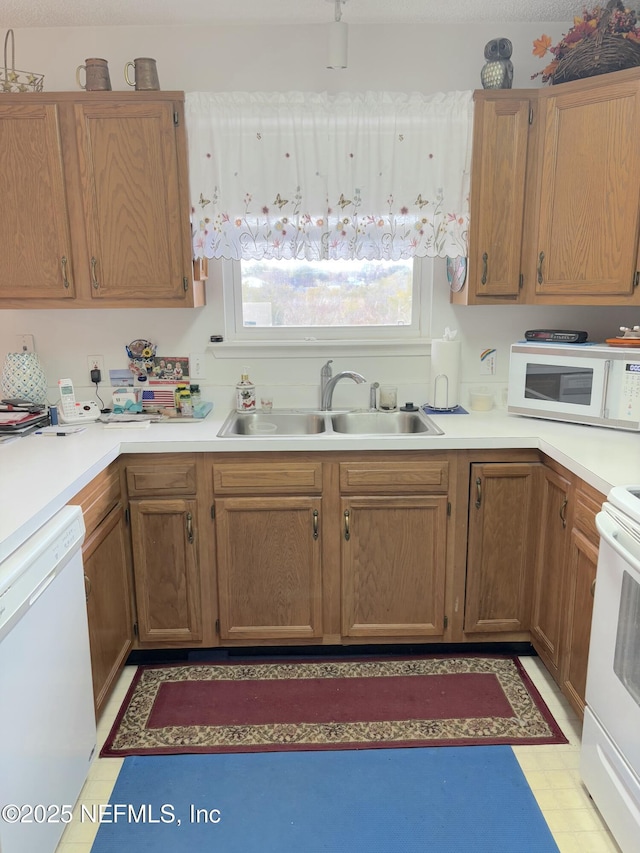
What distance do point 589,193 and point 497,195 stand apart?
1.13 ft

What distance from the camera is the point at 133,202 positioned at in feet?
8.23

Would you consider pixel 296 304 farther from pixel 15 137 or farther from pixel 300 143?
pixel 15 137

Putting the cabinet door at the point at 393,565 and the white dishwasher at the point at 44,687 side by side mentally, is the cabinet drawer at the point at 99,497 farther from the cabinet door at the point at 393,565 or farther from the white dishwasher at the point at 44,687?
the cabinet door at the point at 393,565

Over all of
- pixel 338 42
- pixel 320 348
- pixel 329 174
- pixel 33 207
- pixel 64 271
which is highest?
pixel 338 42

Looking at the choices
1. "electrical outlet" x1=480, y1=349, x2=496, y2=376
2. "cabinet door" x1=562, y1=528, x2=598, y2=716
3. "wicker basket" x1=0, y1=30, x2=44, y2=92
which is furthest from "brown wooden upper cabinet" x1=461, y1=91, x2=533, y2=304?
"wicker basket" x1=0, y1=30, x2=44, y2=92

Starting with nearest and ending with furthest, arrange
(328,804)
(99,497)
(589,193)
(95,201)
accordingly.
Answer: (328,804) → (99,497) → (589,193) → (95,201)

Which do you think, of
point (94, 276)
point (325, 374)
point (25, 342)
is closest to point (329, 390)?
point (325, 374)

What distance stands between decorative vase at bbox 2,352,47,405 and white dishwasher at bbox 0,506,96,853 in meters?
1.17

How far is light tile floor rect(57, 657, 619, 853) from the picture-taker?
5.69 feet

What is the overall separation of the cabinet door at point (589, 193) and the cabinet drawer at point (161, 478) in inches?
63.2

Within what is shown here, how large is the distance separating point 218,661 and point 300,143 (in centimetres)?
214

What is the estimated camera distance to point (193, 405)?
278 cm

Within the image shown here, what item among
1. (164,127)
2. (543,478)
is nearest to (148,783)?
(543,478)

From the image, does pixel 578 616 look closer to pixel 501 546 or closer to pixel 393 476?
pixel 501 546
